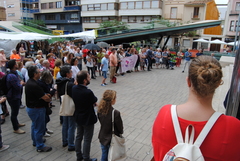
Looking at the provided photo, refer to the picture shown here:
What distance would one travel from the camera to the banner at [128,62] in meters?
12.6

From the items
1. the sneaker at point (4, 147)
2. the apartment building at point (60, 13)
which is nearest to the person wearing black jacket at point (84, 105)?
the sneaker at point (4, 147)

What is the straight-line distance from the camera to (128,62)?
512 inches

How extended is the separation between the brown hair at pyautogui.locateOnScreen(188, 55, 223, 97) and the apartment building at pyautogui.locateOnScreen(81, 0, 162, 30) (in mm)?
37564

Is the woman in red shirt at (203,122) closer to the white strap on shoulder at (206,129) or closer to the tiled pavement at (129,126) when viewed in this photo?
the white strap on shoulder at (206,129)

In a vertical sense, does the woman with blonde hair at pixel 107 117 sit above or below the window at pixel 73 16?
below

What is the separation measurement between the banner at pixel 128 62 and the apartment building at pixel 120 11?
84.6ft

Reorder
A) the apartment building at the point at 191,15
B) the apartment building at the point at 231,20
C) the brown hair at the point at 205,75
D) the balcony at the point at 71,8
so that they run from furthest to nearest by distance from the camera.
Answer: the balcony at the point at 71,8 → the apartment building at the point at 191,15 → the apartment building at the point at 231,20 → the brown hair at the point at 205,75

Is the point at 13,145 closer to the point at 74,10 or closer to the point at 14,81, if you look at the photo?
the point at 14,81

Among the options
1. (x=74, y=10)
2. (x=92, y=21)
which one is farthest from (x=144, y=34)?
(x=74, y=10)

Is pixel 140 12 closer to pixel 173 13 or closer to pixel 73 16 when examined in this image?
pixel 173 13

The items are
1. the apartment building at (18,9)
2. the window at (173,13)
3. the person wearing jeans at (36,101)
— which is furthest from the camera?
the apartment building at (18,9)

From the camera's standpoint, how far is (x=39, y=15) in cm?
5762

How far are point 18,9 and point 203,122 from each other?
69.1 metres

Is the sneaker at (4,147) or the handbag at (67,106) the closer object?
the handbag at (67,106)
